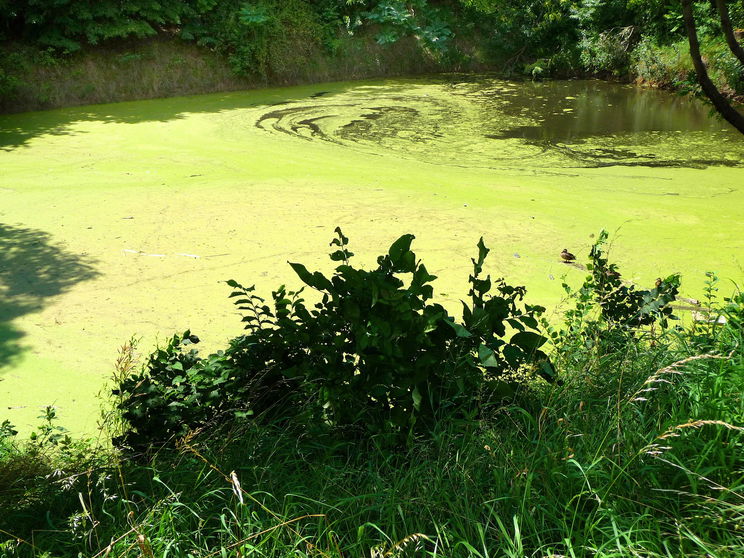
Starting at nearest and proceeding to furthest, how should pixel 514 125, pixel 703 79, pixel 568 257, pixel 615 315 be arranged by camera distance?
pixel 615 315 < pixel 703 79 < pixel 568 257 < pixel 514 125

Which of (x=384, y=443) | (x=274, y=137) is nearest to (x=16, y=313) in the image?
(x=384, y=443)

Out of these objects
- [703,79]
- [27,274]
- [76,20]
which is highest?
[76,20]

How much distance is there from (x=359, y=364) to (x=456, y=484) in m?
0.40

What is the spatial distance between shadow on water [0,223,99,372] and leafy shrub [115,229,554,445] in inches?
47.0

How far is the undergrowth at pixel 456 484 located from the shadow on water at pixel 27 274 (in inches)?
46.0

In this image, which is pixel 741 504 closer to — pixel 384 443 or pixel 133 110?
pixel 384 443

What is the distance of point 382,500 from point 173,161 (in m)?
4.79

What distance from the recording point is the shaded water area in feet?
20.3

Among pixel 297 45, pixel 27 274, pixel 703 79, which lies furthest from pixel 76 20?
pixel 703 79

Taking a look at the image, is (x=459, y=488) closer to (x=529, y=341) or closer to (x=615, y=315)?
(x=529, y=341)

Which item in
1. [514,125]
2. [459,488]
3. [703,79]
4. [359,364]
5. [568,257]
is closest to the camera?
[459,488]

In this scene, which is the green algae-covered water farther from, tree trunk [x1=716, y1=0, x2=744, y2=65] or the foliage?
the foliage

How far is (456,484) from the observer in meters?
1.54

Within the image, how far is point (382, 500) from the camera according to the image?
1.53 meters
